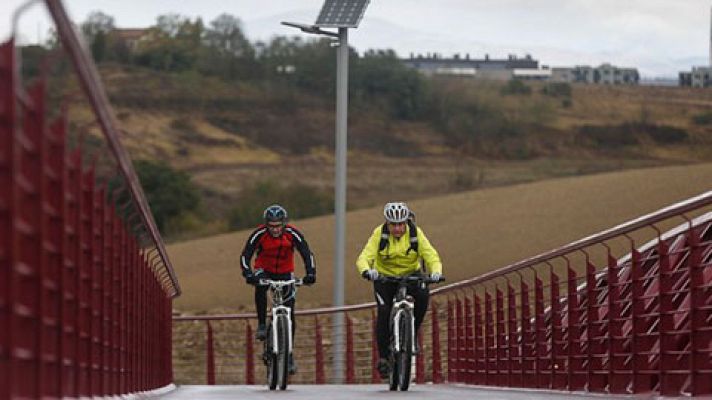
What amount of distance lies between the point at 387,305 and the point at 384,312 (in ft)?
0.26

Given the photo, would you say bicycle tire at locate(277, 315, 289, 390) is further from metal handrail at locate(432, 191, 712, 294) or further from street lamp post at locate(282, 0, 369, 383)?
street lamp post at locate(282, 0, 369, 383)

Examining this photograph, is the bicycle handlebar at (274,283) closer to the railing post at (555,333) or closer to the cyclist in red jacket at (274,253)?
the cyclist in red jacket at (274,253)

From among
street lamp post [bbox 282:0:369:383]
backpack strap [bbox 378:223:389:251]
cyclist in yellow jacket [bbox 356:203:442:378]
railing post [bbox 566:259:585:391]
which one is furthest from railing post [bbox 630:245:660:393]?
street lamp post [bbox 282:0:369:383]

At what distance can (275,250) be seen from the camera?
23062mm

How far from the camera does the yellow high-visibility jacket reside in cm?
2119

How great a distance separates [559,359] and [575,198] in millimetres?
88575

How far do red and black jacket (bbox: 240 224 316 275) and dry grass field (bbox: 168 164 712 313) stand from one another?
62.9 meters

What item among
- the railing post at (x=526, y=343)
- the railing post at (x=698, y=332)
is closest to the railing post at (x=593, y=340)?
the railing post at (x=698, y=332)

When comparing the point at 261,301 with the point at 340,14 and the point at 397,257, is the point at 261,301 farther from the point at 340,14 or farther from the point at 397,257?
the point at 340,14

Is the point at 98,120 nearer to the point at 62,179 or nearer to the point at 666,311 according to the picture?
the point at 62,179

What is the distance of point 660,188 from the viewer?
347ft

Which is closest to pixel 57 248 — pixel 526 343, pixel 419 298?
pixel 419 298

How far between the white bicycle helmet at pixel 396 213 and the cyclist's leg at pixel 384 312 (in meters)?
0.92

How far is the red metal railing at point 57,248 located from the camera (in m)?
8.65
